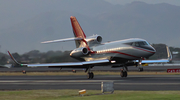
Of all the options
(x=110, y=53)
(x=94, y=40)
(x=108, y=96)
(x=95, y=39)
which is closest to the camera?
(x=108, y=96)

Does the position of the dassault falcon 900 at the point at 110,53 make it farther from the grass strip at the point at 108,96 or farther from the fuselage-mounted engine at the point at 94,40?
the grass strip at the point at 108,96

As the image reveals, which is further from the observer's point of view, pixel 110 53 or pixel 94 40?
pixel 94 40

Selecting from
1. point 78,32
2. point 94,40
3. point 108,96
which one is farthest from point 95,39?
point 108,96

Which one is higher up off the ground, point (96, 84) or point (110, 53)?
point (110, 53)

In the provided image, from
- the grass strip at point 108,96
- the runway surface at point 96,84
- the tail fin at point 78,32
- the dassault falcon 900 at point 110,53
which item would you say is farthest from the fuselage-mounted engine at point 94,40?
the grass strip at point 108,96

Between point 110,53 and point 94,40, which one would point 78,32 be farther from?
point 110,53

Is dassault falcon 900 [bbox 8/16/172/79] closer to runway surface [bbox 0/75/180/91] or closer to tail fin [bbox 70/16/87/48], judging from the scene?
tail fin [bbox 70/16/87/48]

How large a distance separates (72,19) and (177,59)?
368 feet

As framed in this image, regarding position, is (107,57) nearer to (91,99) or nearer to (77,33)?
(77,33)

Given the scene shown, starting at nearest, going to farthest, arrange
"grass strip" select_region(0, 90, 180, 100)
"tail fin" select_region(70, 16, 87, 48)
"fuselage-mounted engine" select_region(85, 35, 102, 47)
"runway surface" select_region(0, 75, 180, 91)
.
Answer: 1. "grass strip" select_region(0, 90, 180, 100)
2. "runway surface" select_region(0, 75, 180, 91)
3. "fuselage-mounted engine" select_region(85, 35, 102, 47)
4. "tail fin" select_region(70, 16, 87, 48)

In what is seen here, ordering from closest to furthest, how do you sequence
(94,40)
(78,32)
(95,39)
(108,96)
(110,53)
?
1. (108,96)
2. (110,53)
3. (95,39)
4. (94,40)
5. (78,32)

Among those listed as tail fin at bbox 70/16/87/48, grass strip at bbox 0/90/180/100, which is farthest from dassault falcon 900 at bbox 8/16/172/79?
grass strip at bbox 0/90/180/100

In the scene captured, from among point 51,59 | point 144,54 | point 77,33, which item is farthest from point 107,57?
point 51,59

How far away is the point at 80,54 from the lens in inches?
1601
